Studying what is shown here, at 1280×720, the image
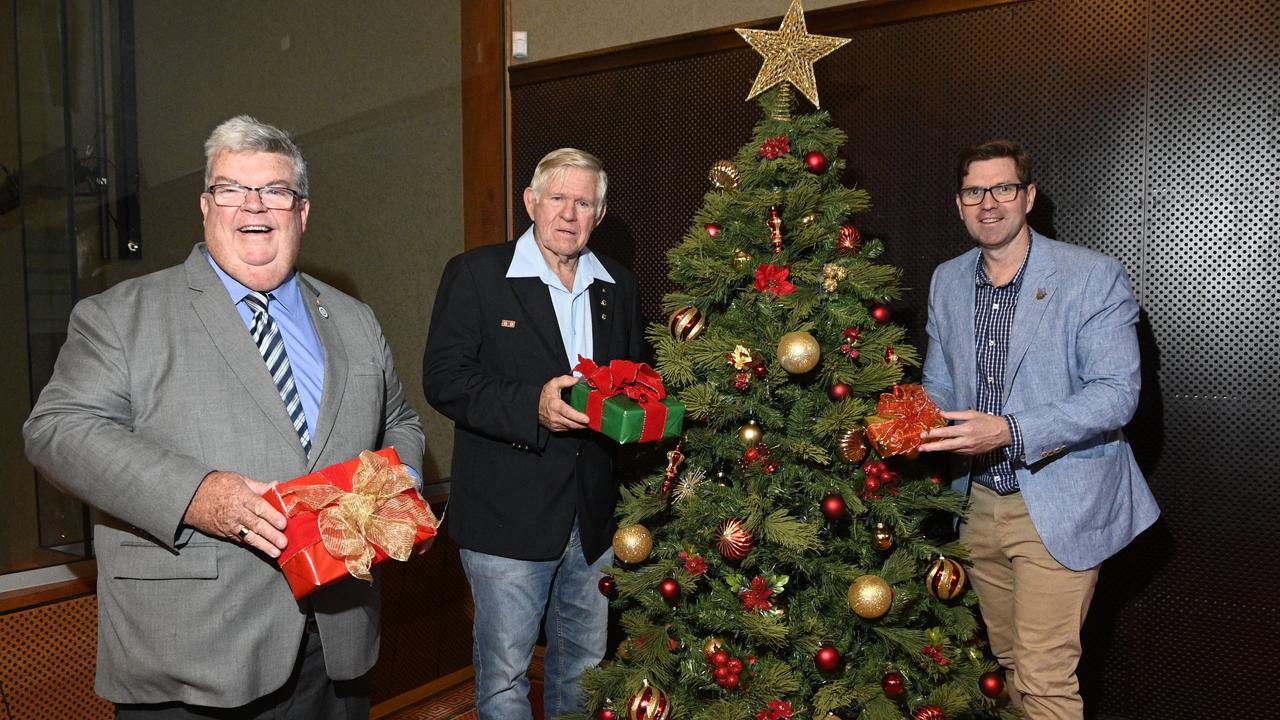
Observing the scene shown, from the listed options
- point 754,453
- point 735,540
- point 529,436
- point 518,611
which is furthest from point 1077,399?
point 518,611

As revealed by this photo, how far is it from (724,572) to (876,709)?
50cm

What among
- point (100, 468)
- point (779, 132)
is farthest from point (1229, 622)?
point (100, 468)

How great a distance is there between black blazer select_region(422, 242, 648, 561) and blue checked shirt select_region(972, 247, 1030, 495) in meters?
1.06

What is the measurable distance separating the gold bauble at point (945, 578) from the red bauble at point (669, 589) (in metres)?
0.67

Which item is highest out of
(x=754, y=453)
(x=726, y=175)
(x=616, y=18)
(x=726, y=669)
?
(x=616, y=18)

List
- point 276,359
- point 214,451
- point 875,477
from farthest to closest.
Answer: point 875,477
point 276,359
point 214,451

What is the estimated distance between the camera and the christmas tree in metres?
2.09

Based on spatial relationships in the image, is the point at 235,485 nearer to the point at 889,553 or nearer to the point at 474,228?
Result: the point at 889,553

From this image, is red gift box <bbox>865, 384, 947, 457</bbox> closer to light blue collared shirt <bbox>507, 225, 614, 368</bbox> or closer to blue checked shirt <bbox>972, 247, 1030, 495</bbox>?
blue checked shirt <bbox>972, 247, 1030, 495</bbox>

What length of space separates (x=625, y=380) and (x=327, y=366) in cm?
65

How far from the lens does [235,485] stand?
4.44 feet

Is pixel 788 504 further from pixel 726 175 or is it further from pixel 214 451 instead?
pixel 214 451

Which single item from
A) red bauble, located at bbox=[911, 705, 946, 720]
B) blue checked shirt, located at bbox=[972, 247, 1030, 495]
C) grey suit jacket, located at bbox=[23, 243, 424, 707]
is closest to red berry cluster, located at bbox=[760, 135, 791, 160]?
blue checked shirt, located at bbox=[972, 247, 1030, 495]

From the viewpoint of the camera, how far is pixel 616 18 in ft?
11.7
